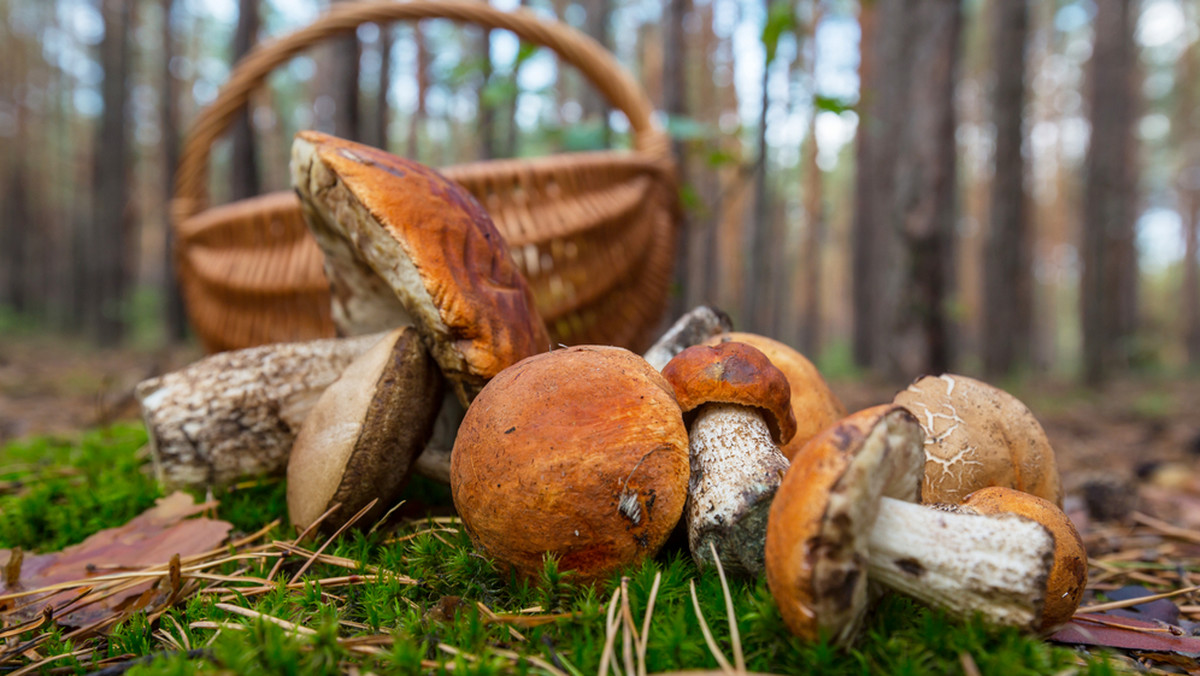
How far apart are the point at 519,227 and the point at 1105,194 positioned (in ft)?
26.7

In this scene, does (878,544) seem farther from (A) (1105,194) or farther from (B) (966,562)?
(A) (1105,194)

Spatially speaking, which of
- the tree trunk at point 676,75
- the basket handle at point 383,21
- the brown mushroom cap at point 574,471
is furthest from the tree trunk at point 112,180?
the brown mushroom cap at point 574,471

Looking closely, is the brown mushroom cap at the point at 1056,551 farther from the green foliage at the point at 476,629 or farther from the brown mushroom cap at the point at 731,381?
the brown mushroom cap at the point at 731,381

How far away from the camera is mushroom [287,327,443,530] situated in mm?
1387

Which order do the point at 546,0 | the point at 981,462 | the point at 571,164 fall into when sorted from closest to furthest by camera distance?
the point at 981,462 < the point at 571,164 < the point at 546,0

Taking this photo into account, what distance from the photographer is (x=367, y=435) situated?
1.38 m

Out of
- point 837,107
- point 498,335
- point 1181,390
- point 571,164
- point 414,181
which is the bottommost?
point 1181,390

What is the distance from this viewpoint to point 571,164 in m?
2.57

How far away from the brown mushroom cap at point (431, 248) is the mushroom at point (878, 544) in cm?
74

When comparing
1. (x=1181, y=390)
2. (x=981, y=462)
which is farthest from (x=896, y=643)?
(x=1181, y=390)

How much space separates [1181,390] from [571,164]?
989 cm

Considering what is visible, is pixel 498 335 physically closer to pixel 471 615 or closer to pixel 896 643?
pixel 471 615

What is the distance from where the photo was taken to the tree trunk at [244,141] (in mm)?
4621

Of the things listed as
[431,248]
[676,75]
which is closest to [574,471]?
[431,248]
